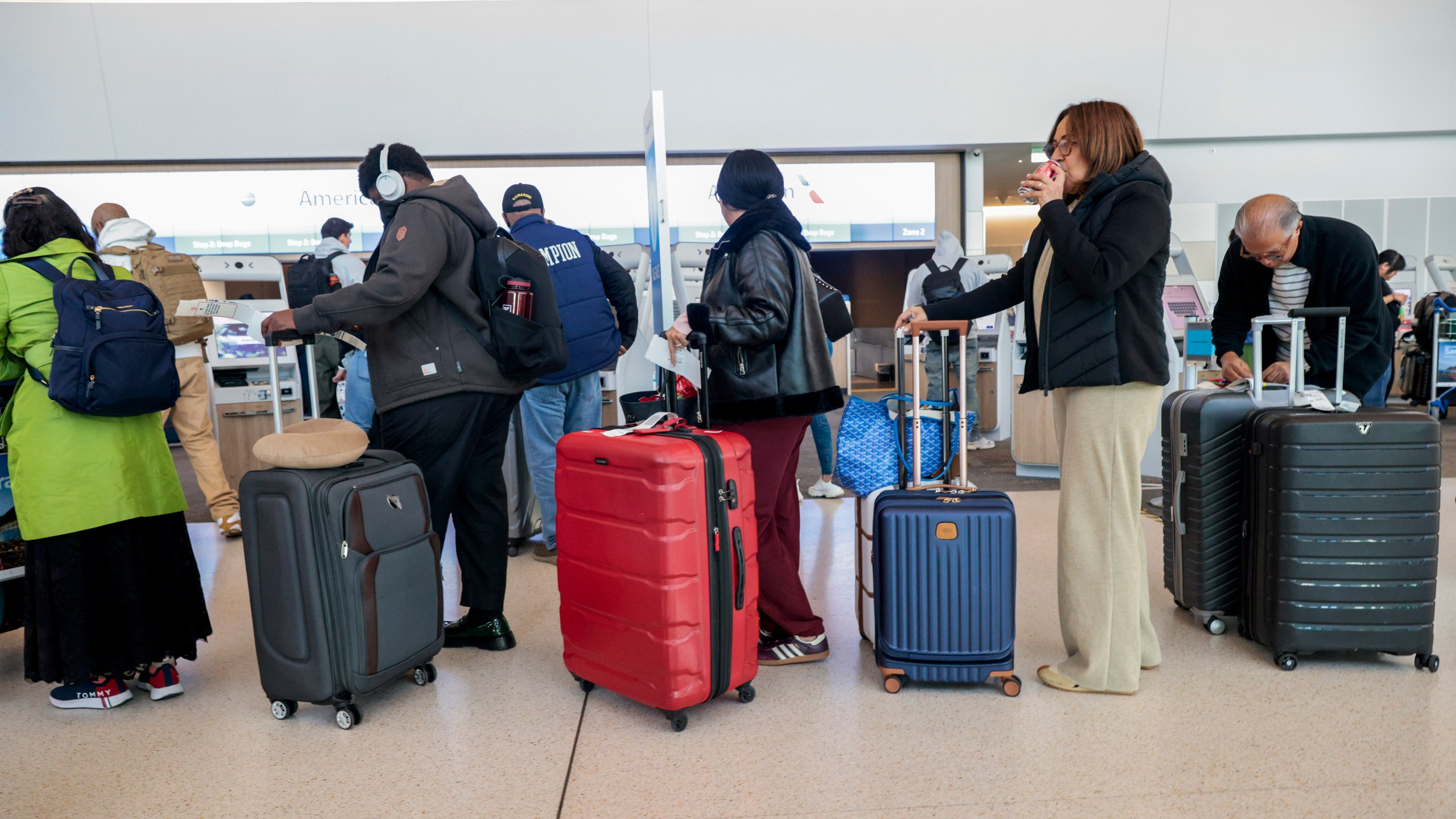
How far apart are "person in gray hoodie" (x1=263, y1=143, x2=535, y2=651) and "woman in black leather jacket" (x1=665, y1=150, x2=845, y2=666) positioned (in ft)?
2.01

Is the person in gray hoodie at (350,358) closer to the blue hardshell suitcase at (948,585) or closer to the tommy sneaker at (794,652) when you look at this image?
the tommy sneaker at (794,652)

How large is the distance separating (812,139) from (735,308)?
5777 millimetres

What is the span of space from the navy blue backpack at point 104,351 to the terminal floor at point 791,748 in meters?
0.81

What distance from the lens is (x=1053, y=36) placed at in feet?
23.7

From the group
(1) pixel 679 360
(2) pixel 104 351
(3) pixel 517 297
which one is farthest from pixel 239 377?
(1) pixel 679 360

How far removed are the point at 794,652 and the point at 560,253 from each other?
187 cm

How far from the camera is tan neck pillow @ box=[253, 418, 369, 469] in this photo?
196cm

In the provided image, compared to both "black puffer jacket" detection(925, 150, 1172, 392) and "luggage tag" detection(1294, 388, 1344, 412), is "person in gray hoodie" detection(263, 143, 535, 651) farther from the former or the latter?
"luggage tag" detection(1294, 388, 1344, 412)

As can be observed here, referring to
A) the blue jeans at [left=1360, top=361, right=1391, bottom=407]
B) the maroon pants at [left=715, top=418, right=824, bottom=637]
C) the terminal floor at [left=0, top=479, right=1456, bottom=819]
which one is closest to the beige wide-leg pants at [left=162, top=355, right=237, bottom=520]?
the terminal floor at [left=0, top=479, right=1456, bottom=819]

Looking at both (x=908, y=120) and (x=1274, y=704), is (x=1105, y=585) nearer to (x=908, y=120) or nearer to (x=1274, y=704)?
(x=1274, y=704)

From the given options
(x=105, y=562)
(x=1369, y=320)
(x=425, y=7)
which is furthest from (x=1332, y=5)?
(x=105, y=562)

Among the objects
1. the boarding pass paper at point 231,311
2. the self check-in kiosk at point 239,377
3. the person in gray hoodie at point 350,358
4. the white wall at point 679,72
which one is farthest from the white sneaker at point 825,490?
the white wall at point 679,72

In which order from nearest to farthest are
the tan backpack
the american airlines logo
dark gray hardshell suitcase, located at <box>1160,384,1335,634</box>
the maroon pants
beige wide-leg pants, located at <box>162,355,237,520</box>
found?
the maroon pants, dark gray hardshell suitcase, located at <box>1160,384,1335,634</box>, the american airlines logo, the tan backpack, beige wide-leg pants, located at <box>162,355,237,520</box>

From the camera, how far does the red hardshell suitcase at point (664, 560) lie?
73.1 inches
